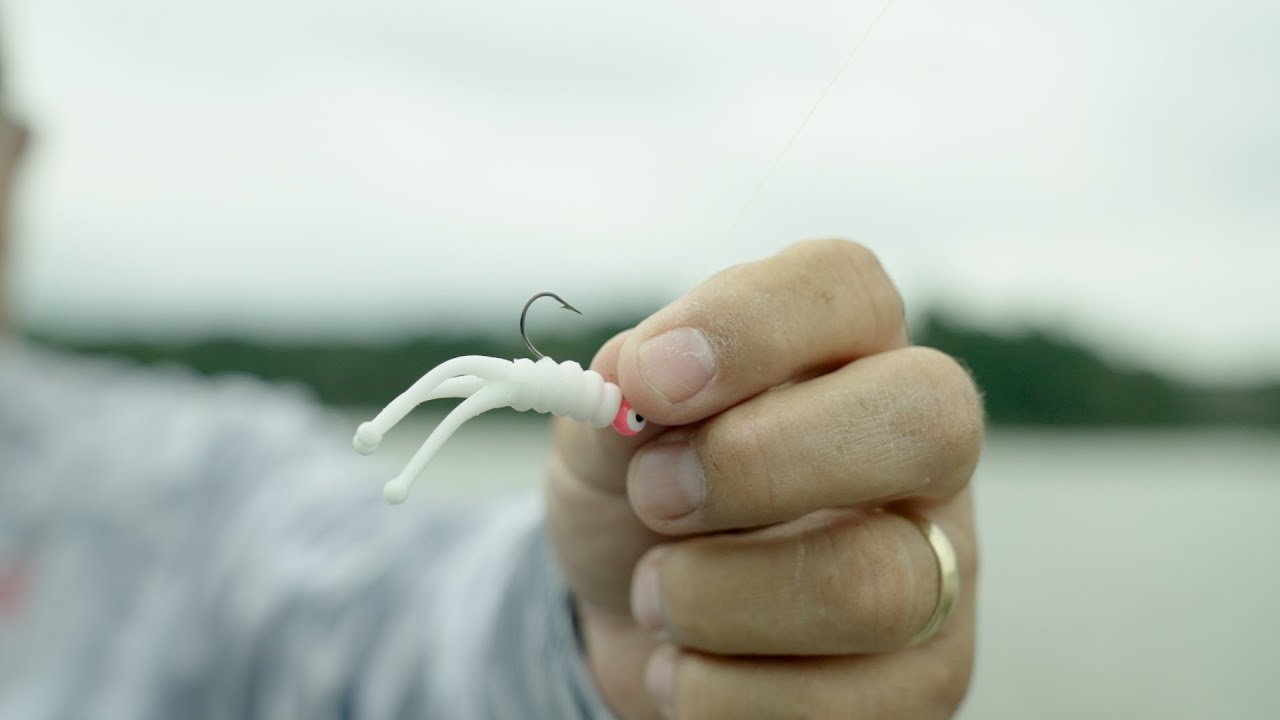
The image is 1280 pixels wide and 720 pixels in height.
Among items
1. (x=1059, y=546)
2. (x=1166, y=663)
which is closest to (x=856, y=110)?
(x=1166, y=663)

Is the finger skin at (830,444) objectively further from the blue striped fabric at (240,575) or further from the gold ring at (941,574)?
the blue striped fabric at (240,575)

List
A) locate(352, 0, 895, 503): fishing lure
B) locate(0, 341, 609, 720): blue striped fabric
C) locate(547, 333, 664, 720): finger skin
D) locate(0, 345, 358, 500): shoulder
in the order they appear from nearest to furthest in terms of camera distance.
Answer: locate(352, 0, 895, 503): fishing lure → locate(547, 333, 664, 720): finger skin → locate(0, 341, 609, 720): blue striped fabric → locate(0, 345, 358, 500): shoulder

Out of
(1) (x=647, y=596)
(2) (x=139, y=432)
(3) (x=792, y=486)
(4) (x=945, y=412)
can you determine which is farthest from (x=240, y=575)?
(4) (x=945, y=412)

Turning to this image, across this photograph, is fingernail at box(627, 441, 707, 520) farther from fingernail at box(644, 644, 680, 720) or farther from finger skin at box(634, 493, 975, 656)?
fingernail at box(644, 644, 680, 720)

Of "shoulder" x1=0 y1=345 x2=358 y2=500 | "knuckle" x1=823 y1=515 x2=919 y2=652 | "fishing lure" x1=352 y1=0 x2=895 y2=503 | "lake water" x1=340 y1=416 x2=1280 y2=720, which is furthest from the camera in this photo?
"lake water" x1=340 y1=416 x2=1280 y2=720

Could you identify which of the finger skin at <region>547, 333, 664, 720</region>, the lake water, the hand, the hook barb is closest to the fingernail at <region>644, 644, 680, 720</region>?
the hand

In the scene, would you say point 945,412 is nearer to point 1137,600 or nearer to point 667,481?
point 667,481

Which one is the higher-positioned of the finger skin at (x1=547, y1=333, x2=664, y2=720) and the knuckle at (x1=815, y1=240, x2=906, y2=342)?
the knuckle at (x1=815, y1=240, x2=906, y2=342)
